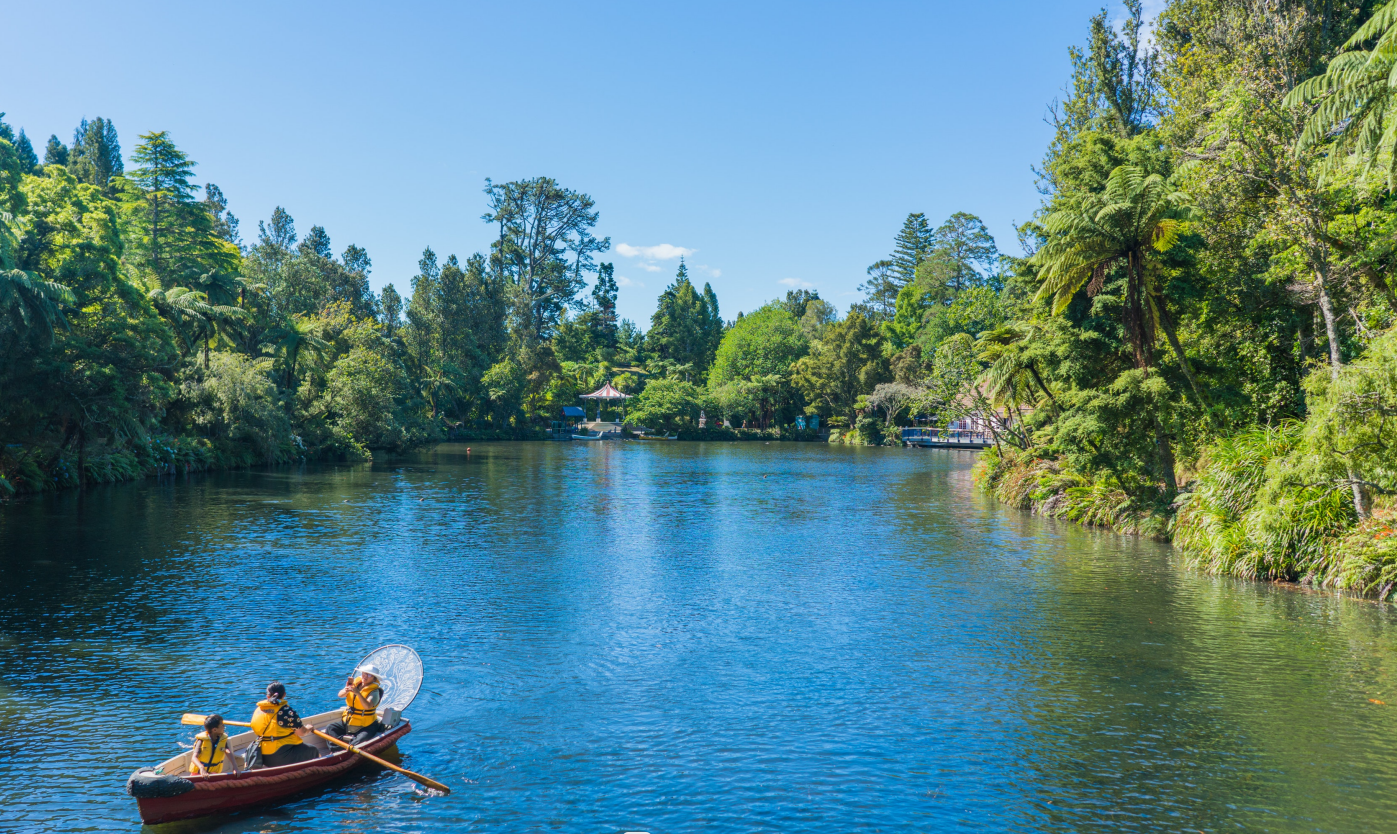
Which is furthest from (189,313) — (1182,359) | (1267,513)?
(1267,513)

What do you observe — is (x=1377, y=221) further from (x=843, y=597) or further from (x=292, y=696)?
(x=292, y=696)

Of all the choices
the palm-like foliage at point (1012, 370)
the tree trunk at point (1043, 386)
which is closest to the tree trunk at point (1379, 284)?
the palm-like foliage at point (1012, 370)

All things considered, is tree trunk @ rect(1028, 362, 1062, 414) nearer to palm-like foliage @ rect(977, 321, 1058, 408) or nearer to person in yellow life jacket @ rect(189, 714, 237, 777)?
palm-like foliage @ rect(977, 321, 1058, 408)

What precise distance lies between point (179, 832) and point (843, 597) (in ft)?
49.4

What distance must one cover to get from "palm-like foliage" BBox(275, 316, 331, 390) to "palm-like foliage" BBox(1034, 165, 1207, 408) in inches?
2089

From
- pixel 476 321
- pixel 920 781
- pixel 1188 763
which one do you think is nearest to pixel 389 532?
pixel 920 781

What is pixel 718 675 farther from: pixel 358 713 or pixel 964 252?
pixel 964 252

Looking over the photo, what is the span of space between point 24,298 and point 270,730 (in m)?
27.9

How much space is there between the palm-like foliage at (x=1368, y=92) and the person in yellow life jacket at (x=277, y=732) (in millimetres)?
19514

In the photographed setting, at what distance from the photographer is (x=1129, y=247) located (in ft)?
88.1

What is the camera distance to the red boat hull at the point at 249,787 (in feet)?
32.4

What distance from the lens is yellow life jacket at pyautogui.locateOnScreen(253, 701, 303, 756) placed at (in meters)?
10.8

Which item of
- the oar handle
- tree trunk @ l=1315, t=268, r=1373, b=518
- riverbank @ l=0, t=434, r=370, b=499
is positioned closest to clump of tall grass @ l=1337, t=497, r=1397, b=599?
tree trunk @ l=1315, t=268, r=1373, b=518

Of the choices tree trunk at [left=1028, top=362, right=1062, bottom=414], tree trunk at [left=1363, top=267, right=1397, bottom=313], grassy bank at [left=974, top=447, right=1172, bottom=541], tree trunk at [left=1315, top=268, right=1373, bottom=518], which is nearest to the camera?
tree trunk at [left=1315, top=268, right=1373, bottom=518]
